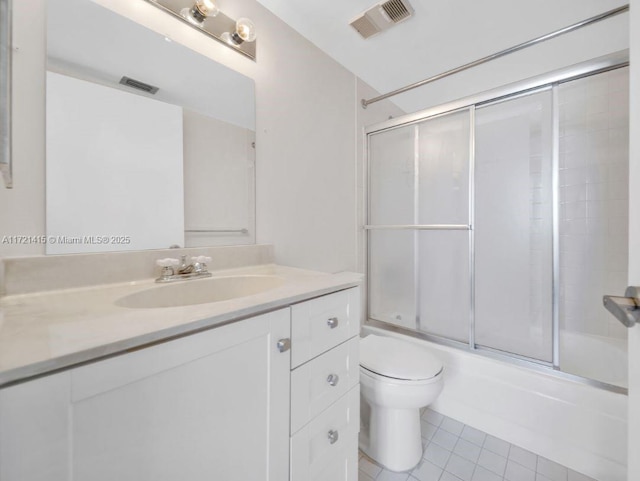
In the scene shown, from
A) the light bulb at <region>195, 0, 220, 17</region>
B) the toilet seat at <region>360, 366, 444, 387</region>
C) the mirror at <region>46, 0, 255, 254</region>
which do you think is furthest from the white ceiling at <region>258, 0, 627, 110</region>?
the toilet seat at <region>360, 366, 444, 387</region>

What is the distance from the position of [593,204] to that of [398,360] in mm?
1634

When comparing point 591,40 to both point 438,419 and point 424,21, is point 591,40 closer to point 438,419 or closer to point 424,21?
point 424,21

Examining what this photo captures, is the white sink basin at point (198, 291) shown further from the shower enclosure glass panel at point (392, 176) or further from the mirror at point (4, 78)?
the shower enclosure glass panel at point (392, 176)

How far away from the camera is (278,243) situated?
1.37 meters

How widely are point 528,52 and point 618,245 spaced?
1310 mm

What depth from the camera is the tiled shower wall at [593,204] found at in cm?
161

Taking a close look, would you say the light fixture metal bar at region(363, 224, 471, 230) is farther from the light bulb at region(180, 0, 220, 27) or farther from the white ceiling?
the light bulb at region(180, 0, 220, 27)

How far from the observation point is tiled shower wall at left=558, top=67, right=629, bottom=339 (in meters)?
1.61

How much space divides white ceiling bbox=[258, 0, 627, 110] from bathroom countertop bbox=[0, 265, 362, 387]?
55.6 inches

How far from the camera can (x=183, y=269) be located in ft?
3.21

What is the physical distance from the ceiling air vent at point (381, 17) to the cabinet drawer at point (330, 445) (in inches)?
66.8

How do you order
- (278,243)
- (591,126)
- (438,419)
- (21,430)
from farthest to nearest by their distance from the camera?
(591,126) → (438,419) → (278,243) → (21,430)

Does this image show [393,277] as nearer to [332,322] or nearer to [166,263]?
[332,322]

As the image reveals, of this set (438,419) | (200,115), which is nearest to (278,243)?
(200,115)
